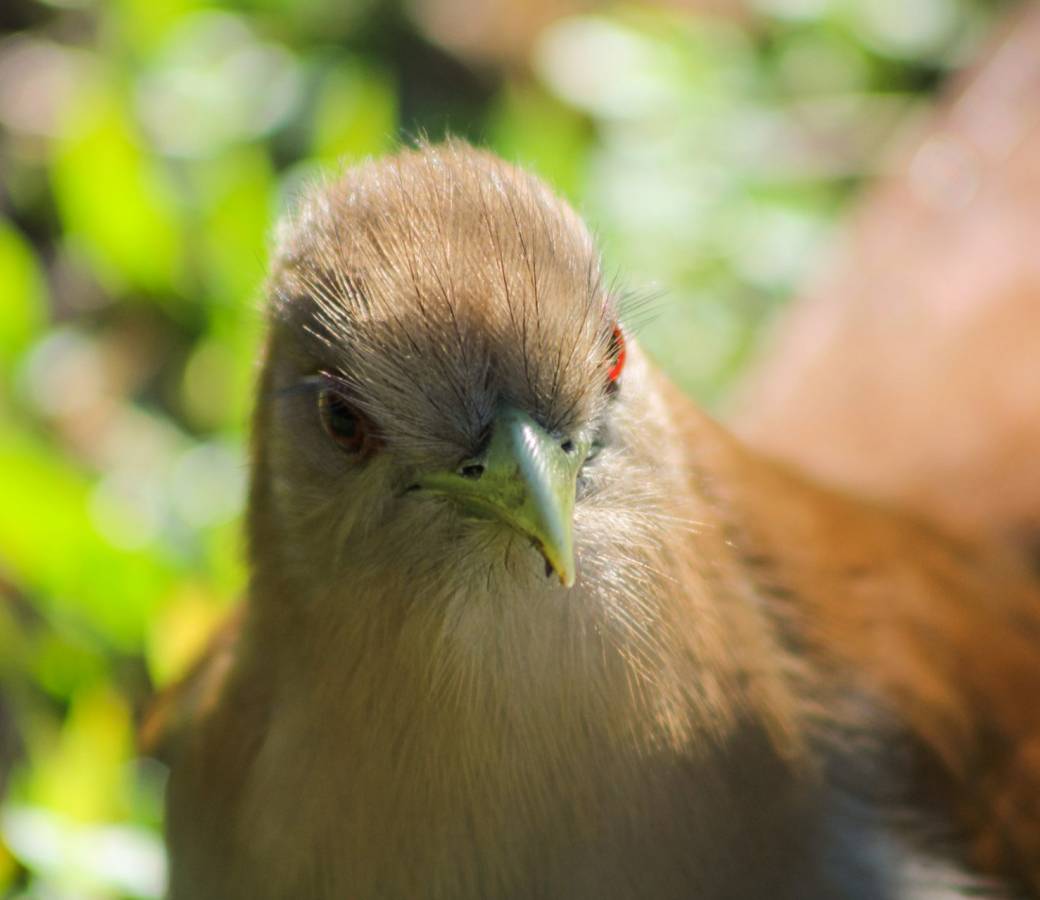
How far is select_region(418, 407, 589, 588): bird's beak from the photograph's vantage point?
171 cm

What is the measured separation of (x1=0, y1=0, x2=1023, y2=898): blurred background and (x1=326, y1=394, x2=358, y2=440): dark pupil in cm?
110

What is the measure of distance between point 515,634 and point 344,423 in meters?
0.36

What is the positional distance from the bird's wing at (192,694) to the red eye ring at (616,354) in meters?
0.81

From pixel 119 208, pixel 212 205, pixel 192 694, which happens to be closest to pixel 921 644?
pixel 192 694

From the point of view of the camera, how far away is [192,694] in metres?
2.61

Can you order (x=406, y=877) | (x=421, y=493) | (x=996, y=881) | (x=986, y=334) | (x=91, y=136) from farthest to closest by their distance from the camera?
1. (x=91, y=136)
2. (x=986, y=334)
3. (x=996, y=881)
4. (x=406, y=877)
5. (x=421, y=493)

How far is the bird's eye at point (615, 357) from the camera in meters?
1.93

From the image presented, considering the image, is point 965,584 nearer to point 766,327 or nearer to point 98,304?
point 766,327

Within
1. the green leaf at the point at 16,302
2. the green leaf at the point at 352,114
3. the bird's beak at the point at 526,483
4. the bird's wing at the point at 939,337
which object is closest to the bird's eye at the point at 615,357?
the bird's beak at the point at 526,483

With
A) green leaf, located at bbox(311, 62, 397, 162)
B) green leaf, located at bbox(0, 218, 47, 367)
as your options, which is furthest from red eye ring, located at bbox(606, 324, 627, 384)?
green leaf, located at bbox(0, 218, 47, 367)

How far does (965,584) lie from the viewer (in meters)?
2.66

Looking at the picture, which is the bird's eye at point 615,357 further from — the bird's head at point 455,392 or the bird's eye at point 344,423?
the bird's eye at point 344,423

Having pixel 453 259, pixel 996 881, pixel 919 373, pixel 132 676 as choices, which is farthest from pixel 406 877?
pixel 919 373

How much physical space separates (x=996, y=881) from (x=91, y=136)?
3.00 meters
